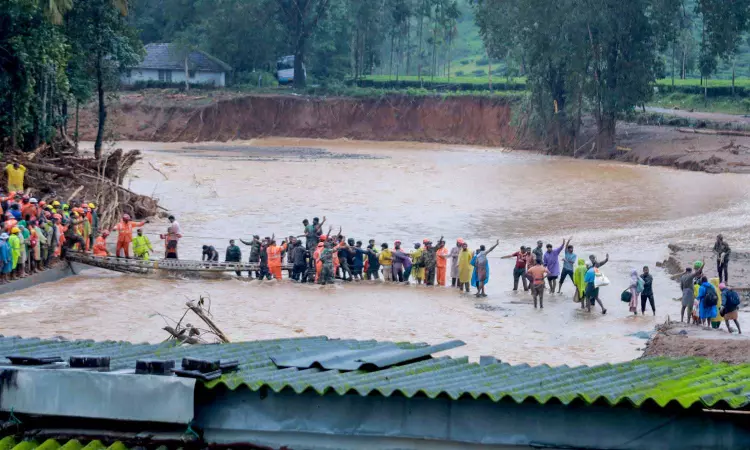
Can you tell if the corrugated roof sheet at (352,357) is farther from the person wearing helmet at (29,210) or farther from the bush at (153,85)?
the bush at (153,85)

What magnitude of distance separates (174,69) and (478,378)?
71316 mm

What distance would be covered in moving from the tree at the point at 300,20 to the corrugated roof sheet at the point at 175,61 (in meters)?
4.89

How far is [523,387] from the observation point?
7449 mm

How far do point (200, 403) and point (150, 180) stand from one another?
132 feet

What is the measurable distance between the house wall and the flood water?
32.3 ft

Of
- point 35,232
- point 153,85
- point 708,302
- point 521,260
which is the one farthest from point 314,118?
point 708,302

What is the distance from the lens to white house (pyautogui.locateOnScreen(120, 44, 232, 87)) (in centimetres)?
7619

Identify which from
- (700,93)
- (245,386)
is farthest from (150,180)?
(245,386)

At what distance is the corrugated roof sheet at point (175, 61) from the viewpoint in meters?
76.2

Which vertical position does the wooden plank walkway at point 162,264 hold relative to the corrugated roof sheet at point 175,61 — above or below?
below

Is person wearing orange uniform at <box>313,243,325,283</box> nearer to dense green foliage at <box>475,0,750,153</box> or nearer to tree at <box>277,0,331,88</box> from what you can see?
dense green foliage at <box>475,0,750,153</box>

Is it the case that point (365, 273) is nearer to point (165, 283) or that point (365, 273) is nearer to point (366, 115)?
point (165, 283)

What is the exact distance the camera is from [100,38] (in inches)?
1490

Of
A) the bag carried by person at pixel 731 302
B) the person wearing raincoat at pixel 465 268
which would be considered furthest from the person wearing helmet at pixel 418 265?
the bag carried by person at pixel 731 302
